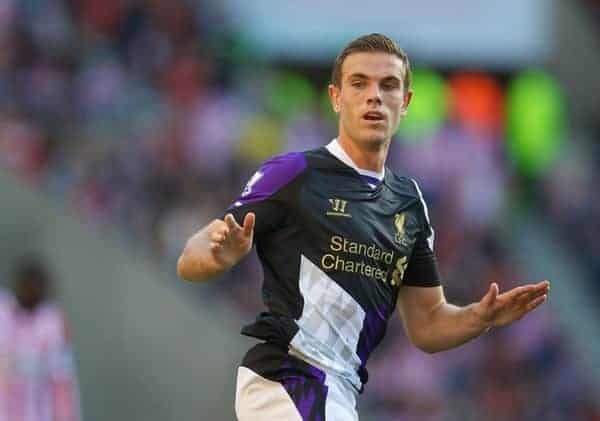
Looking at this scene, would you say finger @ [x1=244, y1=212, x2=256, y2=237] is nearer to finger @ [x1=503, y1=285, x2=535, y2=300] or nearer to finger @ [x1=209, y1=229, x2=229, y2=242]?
finger @ [x1=209, y1=229, x2=229, y2=242]

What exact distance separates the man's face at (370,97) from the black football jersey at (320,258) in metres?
0.16

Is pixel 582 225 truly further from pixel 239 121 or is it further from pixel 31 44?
Result: pixel 31 44

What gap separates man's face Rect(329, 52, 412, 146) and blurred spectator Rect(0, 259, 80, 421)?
4.75 m

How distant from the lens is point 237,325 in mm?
13492

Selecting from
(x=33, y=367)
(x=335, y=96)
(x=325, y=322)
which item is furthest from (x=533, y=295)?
(x=33, y=367)

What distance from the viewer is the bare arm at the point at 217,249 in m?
5.81

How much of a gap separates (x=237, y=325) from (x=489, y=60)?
8787 millimetres

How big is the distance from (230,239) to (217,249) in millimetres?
59

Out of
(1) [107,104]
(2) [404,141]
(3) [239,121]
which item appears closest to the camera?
(1) [107,104]

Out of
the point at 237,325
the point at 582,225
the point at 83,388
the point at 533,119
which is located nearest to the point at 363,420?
the point at 237,325

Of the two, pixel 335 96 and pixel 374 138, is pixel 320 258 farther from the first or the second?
pixel 335 96

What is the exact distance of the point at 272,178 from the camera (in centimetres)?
628

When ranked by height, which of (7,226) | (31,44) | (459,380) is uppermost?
(31,44)

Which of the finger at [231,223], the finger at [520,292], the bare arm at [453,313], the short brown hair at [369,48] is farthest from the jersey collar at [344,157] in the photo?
the finger at [231,223]
